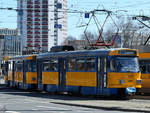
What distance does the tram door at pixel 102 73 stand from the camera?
2548 centimetres

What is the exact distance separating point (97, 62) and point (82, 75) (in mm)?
1780

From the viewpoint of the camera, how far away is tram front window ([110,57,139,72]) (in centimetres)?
2519

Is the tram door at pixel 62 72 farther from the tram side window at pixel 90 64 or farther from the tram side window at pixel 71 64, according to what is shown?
the tram side window at pixel 90 64

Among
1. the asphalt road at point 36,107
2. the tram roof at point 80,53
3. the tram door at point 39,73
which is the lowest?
the asphalt road at point 36,107

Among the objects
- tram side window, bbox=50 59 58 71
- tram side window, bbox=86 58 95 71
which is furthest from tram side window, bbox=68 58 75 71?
tram side window, bbox=50 59 58 71

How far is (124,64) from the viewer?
83.1 feet

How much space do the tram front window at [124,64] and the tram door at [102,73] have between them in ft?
1.65

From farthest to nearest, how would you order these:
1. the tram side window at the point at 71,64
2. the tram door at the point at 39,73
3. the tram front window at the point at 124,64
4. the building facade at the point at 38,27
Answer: the building facade at the point at 38,27 < the tram door at the point at 39,73 < the tram side window at the point at 71,64 < the tram front window at the point at 124,64

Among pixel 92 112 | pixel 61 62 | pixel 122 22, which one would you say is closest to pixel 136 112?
pixel 92 112

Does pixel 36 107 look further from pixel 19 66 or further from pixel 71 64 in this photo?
pixel 19 66

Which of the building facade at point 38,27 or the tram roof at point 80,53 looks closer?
the tram roof at point 80,53

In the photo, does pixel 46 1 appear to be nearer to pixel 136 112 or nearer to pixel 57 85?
pixel 57 85

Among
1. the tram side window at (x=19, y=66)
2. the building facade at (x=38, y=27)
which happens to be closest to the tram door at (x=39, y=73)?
the tram side window at (x=19, y=66)

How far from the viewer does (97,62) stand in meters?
26.1
